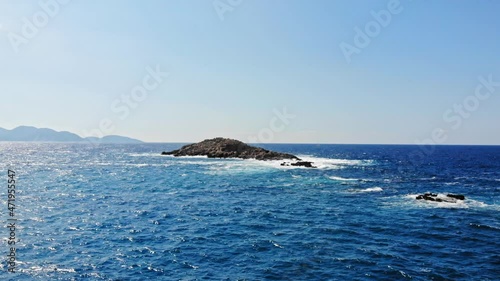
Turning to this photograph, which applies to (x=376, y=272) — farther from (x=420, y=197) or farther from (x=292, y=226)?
(x=420, y=197)

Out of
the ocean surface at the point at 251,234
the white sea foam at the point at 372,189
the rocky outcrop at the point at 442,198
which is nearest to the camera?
the ocean surface at the point at 251,234

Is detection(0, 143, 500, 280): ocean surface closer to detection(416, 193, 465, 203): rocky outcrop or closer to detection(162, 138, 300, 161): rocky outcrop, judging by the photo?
detection(416, 193, 465, 203): rocky outcrop

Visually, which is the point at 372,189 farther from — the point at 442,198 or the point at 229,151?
the point at 229,151

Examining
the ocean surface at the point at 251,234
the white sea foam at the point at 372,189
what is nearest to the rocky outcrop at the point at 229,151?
the white sea foam at the point at 372,189

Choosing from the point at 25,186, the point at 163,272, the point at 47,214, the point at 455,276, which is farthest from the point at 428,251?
the point at 25,186

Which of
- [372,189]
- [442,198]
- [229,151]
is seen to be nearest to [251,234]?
[442,198]

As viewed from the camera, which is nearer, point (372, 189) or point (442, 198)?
point (442, 198)

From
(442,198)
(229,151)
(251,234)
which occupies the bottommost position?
(251,234)

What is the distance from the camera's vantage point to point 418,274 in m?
22.1

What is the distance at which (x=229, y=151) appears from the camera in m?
133

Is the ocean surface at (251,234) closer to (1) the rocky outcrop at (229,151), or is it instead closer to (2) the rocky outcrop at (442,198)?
(2) the rocky outcrop at (442,198)

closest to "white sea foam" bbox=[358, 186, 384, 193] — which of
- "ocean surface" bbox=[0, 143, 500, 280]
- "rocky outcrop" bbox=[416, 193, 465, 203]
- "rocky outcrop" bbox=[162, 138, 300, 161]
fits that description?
"ocean surface" bbox=[0, 143, 500, 280]

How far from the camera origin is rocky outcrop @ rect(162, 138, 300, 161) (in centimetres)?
12321

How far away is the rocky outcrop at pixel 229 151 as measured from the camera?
404 ft
